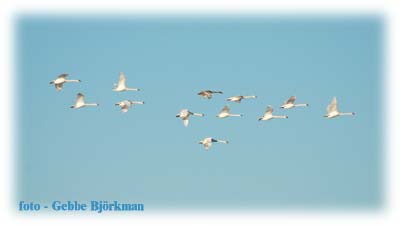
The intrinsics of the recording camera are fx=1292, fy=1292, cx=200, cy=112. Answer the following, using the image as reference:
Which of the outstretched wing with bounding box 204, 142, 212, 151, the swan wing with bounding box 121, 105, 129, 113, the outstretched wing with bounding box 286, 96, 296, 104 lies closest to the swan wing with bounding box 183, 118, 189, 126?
the outstretched wing with bounding box 204, 142, 212, 151

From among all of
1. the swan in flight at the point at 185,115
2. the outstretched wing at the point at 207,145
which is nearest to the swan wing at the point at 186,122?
the swan in flight at the point at 185,115

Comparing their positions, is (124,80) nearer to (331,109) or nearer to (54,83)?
(54,83)

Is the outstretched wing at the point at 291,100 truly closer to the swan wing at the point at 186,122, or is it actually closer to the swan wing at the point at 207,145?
the swan wing at the point at 207,145

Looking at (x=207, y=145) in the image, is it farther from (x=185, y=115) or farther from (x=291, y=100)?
(x=291, y=100)

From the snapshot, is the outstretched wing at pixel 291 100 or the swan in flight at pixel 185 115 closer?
the swan in flight at pixel 185 115

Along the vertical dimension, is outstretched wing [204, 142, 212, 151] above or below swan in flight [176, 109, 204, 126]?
below

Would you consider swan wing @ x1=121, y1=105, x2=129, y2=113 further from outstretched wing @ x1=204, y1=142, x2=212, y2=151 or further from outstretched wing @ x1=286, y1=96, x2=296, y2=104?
outstretched wing @ x1=286, y1=96, x2=296, y2=104

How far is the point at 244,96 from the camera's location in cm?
5991

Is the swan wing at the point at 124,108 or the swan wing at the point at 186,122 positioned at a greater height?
the swan wing at the point at 124,108

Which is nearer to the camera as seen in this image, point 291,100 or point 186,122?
point 186,122

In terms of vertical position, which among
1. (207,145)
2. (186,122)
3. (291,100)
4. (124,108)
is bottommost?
(207,145)

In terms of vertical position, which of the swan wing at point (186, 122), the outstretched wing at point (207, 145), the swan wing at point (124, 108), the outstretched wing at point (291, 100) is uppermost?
the outstretched wing at point (291, 100)

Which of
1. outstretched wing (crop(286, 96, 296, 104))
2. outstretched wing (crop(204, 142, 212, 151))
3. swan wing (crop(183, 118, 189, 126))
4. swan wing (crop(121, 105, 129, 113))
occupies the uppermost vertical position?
outstretched wing (crop(286, 96, 296, 104))

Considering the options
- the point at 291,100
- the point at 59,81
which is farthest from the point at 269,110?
the point at 59,81
